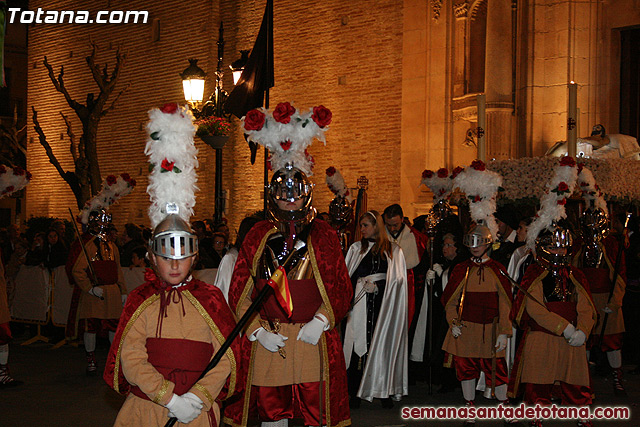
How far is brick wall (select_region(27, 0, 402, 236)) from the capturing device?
1706cm

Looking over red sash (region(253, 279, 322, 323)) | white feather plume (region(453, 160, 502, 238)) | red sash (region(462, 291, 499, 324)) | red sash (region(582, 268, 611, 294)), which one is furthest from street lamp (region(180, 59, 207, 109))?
red sash (region(253, 279, 322, 323))

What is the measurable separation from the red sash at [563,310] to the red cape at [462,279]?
637 millimetres

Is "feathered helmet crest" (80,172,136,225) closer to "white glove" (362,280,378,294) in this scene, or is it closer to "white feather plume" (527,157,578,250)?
"white glove" (362,280,378,294)

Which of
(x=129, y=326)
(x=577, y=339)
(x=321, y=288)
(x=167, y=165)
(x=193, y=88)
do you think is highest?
(x=193, y=88)

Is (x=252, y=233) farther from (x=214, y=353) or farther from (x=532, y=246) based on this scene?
(x=532, y=246)

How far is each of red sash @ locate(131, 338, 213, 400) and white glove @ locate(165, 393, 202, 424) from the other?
0.14 metres

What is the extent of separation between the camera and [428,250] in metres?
9.56

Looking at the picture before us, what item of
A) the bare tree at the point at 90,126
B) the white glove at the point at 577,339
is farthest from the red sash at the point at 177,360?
the bare tree at the point at 90,126

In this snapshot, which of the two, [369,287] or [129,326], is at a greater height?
[129,326]

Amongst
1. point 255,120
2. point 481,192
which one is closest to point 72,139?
point 481,192

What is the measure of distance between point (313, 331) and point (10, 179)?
581 cm

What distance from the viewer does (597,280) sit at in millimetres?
8945

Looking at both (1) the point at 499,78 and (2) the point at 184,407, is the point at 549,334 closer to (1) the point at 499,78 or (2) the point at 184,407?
(2) the point at 184,407

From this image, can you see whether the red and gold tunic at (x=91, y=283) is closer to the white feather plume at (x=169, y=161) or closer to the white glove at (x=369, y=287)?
the white glove at (x=369, y=287)
